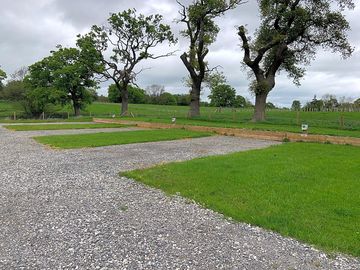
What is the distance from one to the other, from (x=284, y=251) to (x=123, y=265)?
6.07 feet

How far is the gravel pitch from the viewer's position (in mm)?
3303

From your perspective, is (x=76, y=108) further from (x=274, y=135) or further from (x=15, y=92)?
(x=274, y=135)

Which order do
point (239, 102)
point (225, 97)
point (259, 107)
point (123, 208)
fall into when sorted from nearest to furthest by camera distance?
point (123, 208), point (259, 107), point (225, 97), point (239, 102)

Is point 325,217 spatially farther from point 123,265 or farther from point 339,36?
point 339,36

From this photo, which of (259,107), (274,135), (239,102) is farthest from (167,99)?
(274,135)

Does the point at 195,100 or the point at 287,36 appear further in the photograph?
the point at 195,100

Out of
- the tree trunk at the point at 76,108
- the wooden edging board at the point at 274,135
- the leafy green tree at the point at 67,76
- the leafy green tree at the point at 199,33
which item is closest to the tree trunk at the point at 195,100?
the leafy green tree at the point at 199,33

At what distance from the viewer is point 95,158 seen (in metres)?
9.66

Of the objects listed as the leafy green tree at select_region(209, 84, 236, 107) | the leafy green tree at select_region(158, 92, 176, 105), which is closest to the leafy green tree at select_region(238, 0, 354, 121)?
the leafy green tree at select_region(209, 84, 236, 107)

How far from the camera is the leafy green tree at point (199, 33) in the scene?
1008 inches

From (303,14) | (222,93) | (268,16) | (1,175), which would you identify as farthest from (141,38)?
(222,93)

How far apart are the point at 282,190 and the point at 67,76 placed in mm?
40438

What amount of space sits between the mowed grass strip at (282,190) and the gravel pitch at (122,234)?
1.00 ft

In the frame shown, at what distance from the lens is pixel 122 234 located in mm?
3992
